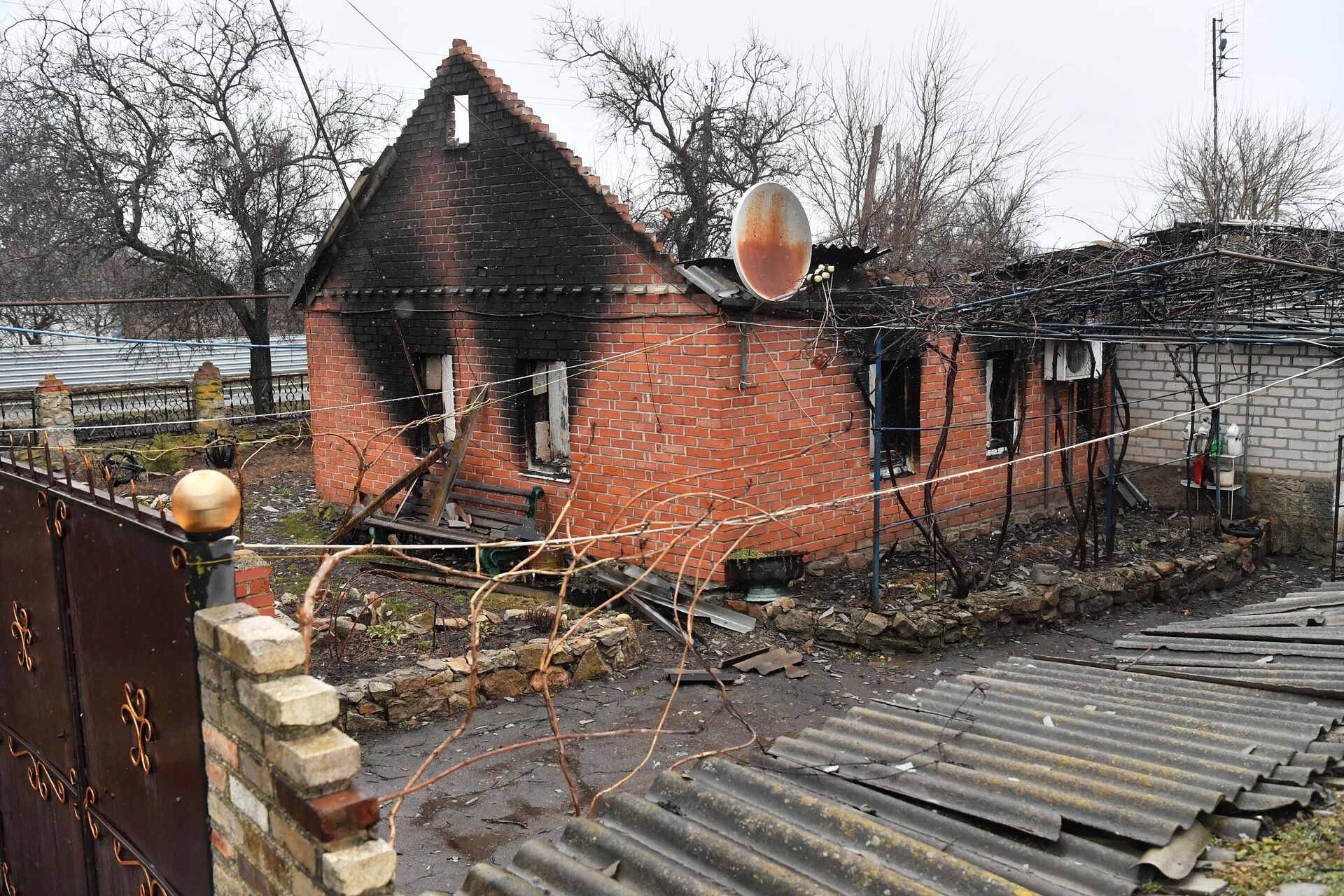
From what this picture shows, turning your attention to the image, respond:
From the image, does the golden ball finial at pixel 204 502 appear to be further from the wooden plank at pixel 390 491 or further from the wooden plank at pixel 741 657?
the wooden plank at pixel 390 491

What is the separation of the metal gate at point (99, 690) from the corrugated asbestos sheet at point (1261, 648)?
188 inches

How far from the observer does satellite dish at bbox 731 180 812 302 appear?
30.5ft

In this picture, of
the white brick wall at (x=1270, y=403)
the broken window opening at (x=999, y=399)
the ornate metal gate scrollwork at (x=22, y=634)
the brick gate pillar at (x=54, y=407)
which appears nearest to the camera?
the ornate metal gate scrollwork at (x=22, y=634)

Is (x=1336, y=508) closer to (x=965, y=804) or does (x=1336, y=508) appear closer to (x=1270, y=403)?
(x=1270, y=403)

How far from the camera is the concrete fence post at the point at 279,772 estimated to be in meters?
2.55

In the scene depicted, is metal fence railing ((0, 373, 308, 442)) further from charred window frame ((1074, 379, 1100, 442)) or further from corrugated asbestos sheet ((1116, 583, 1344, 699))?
corrugated asbestos sheet ((1116, 583, 1344, 699))

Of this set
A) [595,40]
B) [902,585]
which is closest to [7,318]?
[595,40]

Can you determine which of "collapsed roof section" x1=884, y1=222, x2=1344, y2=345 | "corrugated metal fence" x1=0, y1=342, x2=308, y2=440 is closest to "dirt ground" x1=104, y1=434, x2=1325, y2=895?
"collapsed roof section" x1=884, y1=222, x2=1344, y2=345

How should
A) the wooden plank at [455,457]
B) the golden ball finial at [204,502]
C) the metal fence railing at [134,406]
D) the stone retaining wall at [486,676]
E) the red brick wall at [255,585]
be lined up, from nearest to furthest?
the golden ball finial at [204,502] < the red brick wall at [255,585] < the stone retaining wall at [486,676] < the wooden plank at [455,457] < the metal fence railing at [134,406]

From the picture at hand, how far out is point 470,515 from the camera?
12.3 meters

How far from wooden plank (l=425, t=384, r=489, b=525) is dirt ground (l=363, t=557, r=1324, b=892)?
3703 millimetres

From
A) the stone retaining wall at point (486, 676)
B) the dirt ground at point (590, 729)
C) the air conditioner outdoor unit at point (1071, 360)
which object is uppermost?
the air conditioner outdoor unit at point (1071, 360)

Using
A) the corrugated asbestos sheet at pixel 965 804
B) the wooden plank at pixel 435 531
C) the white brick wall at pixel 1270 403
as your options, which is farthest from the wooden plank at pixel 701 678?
the white brick wall at pixel 1270 403

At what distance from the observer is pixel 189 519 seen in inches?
110
